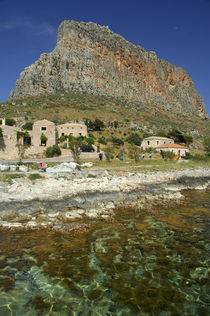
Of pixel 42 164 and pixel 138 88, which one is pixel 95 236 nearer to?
pixel 42 164

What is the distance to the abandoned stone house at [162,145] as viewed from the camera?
4312 centimetres

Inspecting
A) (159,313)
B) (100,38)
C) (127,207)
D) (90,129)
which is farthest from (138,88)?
(159,313)

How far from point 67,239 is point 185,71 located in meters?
147

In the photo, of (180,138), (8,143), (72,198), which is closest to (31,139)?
(8,143)

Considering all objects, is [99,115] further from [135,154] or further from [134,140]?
[135,154]

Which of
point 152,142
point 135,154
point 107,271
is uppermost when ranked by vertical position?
point 152,142

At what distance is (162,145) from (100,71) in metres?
59.4

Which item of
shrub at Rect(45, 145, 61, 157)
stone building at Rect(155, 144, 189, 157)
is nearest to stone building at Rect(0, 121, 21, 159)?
shrub at Rect(45, 145, 61, 157)

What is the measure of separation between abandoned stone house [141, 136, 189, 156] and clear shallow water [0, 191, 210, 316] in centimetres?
3616

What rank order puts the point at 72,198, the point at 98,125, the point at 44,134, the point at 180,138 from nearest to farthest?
the point at 72,198, the point at 44,134, the point at 98,125, the point at 180,138

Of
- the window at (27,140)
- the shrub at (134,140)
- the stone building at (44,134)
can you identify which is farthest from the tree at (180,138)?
the window at (27,140)

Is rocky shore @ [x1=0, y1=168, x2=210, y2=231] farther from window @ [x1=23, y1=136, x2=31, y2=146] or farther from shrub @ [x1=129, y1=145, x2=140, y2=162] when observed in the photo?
window @ [x1=23, y1=136, x2=31, y2=146]

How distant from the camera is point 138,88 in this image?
331ft

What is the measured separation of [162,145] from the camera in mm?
44625
